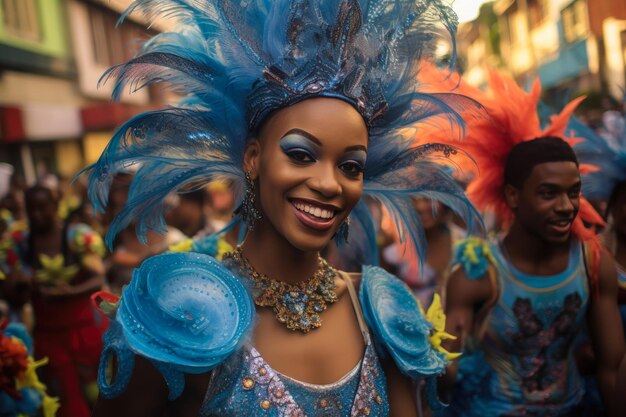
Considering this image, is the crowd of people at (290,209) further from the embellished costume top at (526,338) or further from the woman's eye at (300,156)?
the embellished costume top at (526,338)

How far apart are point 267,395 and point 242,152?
776 mm

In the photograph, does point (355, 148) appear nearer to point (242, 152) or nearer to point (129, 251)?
point (242, 152)

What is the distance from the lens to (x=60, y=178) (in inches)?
522

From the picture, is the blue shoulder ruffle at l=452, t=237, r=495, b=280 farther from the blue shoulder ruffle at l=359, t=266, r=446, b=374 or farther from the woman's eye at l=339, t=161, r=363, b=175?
the woman's eye at l=339, t=161, r=363, b=175

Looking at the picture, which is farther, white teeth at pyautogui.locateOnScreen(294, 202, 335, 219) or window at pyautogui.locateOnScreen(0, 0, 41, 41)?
window at pyautogui.locateOnScreen(0, 0, 41, 41)

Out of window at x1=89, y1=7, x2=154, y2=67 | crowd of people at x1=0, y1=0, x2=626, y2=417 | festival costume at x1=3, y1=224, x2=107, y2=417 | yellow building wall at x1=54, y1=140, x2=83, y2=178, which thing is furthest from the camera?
window at x1=89, y1=7, x2=154, y2=67

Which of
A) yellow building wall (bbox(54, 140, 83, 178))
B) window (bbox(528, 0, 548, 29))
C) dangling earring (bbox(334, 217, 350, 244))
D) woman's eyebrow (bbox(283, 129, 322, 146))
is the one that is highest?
window (bbox(528, 0, 548, 29))

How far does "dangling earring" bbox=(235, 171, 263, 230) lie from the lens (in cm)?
205

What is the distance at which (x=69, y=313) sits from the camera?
494 centimetres

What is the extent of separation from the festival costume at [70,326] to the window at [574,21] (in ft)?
62.4

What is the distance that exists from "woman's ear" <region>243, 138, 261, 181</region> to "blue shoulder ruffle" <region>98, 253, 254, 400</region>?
1.12 feet

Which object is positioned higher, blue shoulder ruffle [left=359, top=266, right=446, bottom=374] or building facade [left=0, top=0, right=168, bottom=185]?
building facade [left=0, top=0, right=168, bottom=185]

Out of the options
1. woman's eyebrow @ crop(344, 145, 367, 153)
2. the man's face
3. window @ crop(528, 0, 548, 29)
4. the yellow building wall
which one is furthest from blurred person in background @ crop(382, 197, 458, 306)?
window @ crop(528, 0, 548, 29)

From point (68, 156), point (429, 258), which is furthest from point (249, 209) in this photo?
point (68, 156)
